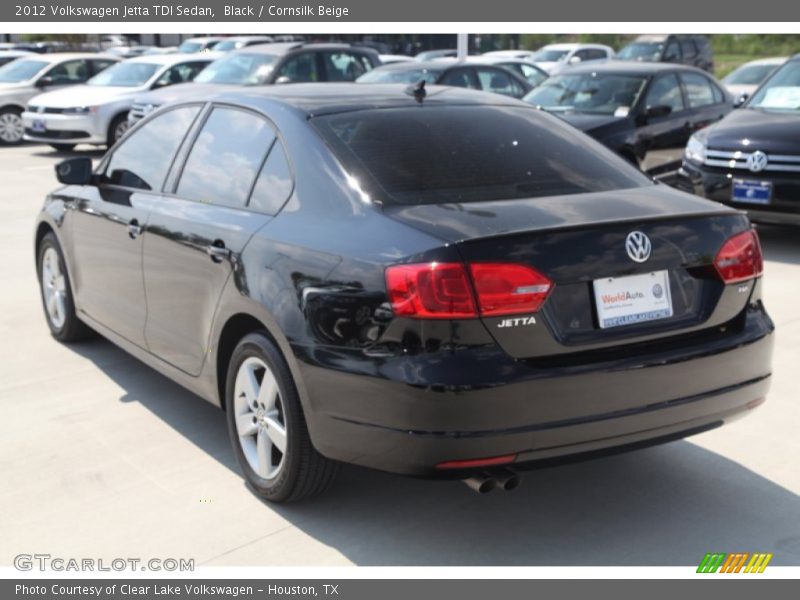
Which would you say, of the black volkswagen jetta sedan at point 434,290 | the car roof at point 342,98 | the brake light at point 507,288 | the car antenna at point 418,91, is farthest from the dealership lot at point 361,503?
the car antenna at point 418,91

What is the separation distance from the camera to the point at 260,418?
427 cm

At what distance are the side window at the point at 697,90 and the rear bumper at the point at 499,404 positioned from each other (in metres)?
9.01

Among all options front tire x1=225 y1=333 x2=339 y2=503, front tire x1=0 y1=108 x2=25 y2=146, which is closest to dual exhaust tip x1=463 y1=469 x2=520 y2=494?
front tire x1=225 y1=333 x2=339 y2=503

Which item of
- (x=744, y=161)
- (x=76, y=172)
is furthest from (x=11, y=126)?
(x=76, y=172)

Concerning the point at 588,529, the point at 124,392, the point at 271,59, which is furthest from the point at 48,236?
the point at 271,59

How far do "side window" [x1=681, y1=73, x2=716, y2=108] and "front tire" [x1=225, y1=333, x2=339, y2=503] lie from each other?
9.16 metres

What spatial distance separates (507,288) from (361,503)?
1.24 m

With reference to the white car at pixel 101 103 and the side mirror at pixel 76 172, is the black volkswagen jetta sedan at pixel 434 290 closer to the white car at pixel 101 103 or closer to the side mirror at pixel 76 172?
the side mirror at pixel 76 172

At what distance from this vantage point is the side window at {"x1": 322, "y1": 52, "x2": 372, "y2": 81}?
16.4m

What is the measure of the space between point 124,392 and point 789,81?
283 inches

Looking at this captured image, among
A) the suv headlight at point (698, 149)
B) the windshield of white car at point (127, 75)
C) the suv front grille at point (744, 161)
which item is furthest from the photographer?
the windshield of white car at point (127, 75)

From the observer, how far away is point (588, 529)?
4.07 meters

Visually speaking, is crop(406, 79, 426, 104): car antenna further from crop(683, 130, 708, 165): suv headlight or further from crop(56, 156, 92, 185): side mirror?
crop(683, 130, 708, 165): suv headlight

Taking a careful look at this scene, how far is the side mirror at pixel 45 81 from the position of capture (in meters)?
20.3
